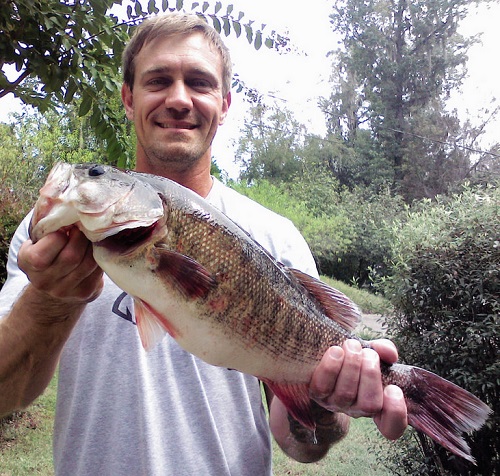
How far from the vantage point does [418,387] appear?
6.12 feet

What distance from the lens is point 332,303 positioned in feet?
6.49

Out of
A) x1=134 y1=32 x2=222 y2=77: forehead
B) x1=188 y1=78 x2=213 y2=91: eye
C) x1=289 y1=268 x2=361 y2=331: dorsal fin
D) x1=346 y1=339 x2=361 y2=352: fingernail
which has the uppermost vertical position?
x1=134 y1=32 x2=222 y2=77: forehead

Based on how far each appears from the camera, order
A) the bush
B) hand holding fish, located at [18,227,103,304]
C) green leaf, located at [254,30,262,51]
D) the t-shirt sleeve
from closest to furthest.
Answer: hand holding fish, located at [18,227,103,304], the t-shirt sleeve, green leaf, located at [254,30,262,51], the bush

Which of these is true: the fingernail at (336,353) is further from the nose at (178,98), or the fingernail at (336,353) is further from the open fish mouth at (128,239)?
the nose at (178,98)

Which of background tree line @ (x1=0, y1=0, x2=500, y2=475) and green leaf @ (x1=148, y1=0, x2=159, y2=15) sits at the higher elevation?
green leaf @ (x1=148, y1=0, x2=159, y2=15)

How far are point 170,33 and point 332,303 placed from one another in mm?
1442

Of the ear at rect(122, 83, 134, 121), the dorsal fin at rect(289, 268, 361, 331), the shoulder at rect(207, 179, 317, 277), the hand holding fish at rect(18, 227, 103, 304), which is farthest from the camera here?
the ear at rect(122, 83, 134, 121)

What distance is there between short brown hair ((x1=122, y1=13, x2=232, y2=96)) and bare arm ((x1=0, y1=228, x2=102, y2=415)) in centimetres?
125

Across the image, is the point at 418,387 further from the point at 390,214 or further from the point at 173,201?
the point at 390,214

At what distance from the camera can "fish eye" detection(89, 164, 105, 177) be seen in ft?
5.35

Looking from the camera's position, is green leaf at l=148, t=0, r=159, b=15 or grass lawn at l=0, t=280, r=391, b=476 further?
grass lawn at l=0, t=280, r=391, b=476

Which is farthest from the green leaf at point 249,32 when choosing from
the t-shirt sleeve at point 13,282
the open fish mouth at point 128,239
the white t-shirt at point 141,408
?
the open fish mouth at point 128,239

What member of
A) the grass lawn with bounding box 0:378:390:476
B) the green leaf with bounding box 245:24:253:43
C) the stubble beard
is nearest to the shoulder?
the stubble beard

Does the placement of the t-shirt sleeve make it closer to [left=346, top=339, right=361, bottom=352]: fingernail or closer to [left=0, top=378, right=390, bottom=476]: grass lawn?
[left=346, top=339, right=361, bottom=352]: fingernail
